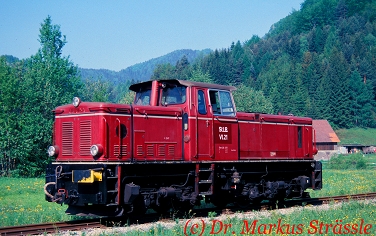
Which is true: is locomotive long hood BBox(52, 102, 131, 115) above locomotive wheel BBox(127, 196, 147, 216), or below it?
above

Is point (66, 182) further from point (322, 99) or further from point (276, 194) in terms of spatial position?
point (322, 99)

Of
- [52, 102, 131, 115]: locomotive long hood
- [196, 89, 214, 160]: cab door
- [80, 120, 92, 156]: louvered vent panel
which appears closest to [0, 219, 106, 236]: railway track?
[80, 120, 92, 156]: louvered vent panel

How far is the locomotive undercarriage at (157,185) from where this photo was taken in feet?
39.4

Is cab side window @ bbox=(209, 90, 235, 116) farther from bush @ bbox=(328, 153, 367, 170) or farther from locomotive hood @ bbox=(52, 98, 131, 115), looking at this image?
bush @ bbox=(328, 153, 367, 170)

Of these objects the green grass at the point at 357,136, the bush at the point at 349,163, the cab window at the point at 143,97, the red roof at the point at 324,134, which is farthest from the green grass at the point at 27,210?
the green grass at the point at 357,136

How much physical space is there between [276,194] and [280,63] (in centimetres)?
14372

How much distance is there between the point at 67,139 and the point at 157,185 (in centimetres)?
294

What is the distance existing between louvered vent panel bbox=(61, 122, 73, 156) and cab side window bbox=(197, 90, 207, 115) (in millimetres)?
3926

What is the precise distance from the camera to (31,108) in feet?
125

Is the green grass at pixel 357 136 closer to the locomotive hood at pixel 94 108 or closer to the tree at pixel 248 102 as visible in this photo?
the tree at pixel 248 102

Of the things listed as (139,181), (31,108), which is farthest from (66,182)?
(31,108)

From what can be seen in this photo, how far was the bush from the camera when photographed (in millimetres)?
45728

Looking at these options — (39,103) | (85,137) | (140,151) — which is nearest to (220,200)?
(140,151)

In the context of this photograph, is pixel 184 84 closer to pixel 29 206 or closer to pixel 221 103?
pixel 221 103
